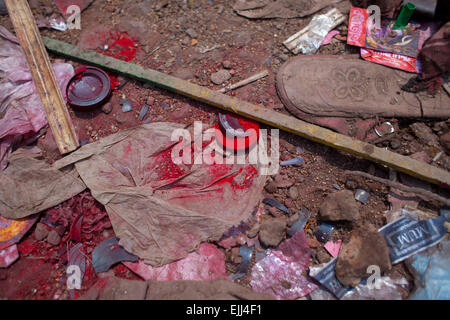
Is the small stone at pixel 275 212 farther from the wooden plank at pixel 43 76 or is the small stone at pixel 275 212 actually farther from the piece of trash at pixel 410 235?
the wooden plank at pixel 43 76

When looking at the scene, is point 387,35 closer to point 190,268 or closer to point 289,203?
point 289,203

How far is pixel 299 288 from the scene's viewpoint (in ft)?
8.09

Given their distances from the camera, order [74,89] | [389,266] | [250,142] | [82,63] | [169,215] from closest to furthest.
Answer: [389,266] < [169,215] < [250,142] < [74,89] < [82,63]

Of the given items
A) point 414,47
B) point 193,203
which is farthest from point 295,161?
point 414,47

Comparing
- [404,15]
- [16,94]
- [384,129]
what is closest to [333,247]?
[384,129]

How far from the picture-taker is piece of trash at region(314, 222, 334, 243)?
8.65ft

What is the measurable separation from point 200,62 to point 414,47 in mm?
2754

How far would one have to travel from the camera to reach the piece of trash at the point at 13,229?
103 inches

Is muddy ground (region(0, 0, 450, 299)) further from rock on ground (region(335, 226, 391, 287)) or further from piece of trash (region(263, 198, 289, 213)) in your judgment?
rock on ground (region(335, 226, 391, 287))

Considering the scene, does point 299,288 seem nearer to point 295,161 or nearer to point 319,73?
point 295,161

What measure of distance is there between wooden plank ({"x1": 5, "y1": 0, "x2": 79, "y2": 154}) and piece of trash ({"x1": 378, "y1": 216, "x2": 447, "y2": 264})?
3.36m

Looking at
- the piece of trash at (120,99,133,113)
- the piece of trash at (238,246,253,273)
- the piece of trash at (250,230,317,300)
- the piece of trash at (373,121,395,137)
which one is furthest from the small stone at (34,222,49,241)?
the piece of trash at (373,121,395,137)

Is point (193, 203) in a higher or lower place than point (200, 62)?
lower

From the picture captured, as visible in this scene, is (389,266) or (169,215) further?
(169,215)
